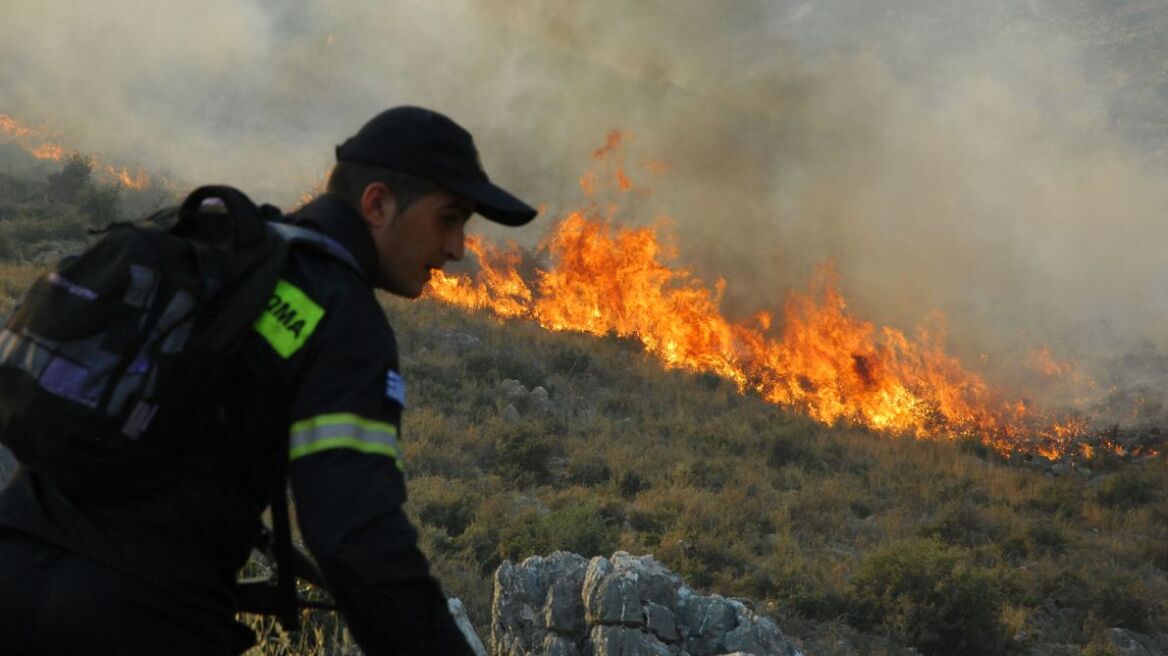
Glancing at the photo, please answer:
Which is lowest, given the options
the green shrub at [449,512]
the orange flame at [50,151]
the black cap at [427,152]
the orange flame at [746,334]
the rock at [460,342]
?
the black cap at [427,152]

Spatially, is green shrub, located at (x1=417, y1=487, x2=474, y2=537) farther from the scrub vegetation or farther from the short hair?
the short hair

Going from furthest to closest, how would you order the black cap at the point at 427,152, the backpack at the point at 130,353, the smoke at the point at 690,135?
the smoke at the point at 690,135 < the black cap at the point at 427,152 < the backpack at the point at 130,353

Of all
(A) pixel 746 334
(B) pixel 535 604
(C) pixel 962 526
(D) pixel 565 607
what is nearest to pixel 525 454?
(C) pixel 962 526

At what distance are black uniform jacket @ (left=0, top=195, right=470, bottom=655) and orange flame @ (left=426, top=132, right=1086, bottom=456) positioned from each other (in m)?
13.6

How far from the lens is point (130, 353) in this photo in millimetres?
1608

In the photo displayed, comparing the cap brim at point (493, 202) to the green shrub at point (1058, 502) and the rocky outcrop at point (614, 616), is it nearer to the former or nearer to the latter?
the rocky outcrop at point (614, 616)

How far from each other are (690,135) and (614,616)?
19056 mm

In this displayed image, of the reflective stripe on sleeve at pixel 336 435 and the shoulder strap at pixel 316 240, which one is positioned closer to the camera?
the reflective stripe on sleeve at pixel 336 435

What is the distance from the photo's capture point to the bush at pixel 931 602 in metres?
7.19

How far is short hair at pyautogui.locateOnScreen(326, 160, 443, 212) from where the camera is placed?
1.89 m

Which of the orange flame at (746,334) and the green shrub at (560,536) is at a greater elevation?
the orange flame at (746,334)

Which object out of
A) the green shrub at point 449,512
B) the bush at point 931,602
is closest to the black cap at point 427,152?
the green shrub at point 449,512

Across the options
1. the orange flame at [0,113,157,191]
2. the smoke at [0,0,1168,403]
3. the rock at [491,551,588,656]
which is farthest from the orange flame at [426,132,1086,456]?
the rock at [491,551,588,656]

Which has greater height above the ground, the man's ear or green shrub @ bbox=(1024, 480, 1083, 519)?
green shrub @ bbox=(1024, 480, 1083, 519)
